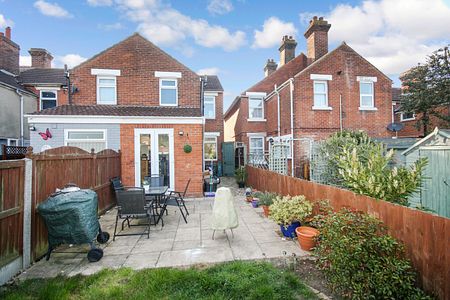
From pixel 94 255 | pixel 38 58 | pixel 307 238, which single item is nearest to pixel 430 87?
pixel 307 238

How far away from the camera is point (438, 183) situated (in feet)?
18.0

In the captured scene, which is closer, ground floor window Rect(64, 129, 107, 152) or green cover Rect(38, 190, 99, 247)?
green cover Rect(38, 190, 99, 247)

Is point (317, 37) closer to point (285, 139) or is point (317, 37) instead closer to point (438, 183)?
point (285, 139)

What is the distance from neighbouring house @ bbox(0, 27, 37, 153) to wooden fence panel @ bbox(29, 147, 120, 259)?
9.60 meters

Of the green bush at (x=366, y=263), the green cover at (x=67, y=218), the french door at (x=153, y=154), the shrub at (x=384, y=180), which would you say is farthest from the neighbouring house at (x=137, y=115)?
the green bush at (x=366, y=263)

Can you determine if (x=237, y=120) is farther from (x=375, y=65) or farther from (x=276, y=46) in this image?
(x=375, y=65)

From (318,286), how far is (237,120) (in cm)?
1613

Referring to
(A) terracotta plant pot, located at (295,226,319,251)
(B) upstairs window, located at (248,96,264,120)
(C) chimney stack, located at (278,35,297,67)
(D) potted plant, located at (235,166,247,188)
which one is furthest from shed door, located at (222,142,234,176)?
(A) terracotta plant pot, located at (295,226,319,251)

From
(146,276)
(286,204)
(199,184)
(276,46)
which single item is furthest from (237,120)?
(146,276)

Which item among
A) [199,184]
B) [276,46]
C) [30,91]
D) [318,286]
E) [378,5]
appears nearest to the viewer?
[318,286]

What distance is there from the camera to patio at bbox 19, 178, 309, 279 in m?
4.06

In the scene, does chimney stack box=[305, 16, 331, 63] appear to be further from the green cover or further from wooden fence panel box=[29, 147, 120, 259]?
the green cover

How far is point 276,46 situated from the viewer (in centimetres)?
2027

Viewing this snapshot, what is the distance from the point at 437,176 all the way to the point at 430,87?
38.9 ft
